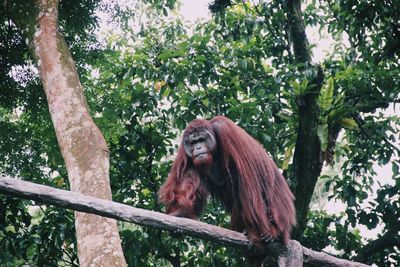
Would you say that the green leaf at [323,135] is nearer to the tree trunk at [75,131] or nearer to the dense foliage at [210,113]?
the dense foliage at [210,113]

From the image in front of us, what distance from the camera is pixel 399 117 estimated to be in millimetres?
6410

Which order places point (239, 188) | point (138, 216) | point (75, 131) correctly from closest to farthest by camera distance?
point (138, 216), point (75, 131), point (239, 188)

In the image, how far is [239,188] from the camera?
456 cm

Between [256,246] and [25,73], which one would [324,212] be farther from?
[25,73]

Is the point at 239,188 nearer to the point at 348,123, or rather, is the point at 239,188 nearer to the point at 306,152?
the point at 306,152

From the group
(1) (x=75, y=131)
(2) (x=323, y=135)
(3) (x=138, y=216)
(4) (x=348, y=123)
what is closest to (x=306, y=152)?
(2) (x=323, y=135)

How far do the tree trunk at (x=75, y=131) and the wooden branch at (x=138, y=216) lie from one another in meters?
0.39

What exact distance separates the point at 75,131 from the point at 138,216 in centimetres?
102

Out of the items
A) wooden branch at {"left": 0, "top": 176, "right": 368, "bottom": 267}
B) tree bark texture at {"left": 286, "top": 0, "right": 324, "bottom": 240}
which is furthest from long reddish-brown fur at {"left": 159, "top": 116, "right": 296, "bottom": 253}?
tree bark texture at {"left": 286, "top": 0, "right": 324, "bottom": 240}

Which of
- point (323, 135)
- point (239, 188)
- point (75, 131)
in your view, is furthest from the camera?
point (323, 135)

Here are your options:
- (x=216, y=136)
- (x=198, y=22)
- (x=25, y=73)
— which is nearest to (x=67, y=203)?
(x=216, y=136)

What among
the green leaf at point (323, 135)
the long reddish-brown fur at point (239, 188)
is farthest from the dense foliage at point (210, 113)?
the long reddish-brown fur at point (239, 188)

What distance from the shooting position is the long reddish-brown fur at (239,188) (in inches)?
174

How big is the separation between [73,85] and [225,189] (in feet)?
4.93
